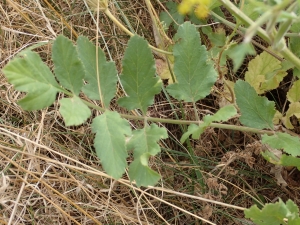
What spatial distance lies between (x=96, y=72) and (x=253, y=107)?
0.48m

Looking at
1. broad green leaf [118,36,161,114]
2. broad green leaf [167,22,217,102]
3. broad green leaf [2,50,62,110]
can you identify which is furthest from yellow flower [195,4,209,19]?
broad green leaf [2,50,62,110]

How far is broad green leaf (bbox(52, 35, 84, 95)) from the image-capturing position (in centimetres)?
96

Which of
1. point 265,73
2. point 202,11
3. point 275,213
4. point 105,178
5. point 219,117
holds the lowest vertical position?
point 105,178

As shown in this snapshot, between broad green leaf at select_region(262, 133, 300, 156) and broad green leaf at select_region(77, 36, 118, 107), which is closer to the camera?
broad green leaf at select_region(77, 36, 118, 107)

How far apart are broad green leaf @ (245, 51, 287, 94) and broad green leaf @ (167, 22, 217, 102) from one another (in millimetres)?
439

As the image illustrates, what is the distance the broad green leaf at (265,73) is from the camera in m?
1.49

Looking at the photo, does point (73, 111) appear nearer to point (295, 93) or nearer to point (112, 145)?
point (112, 145)

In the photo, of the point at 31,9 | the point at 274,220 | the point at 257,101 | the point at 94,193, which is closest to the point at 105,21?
the point at 31,9

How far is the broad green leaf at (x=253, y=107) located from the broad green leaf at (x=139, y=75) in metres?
0.28

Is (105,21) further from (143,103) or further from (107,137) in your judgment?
(107,137)

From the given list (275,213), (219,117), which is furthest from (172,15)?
(275,213)

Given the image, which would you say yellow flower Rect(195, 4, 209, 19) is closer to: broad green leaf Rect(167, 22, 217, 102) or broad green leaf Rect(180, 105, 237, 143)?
broad green leaf Rect(167, 22, 217, 102)

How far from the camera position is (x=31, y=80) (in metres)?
0.92

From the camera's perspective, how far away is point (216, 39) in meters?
1.59
